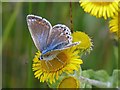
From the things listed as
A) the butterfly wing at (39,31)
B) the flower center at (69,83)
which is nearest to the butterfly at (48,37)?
the butterfly wing at (39,31)

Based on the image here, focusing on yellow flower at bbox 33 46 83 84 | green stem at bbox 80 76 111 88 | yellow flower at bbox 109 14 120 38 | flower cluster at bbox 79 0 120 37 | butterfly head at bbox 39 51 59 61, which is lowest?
green stem at bbox 80 76 111 88

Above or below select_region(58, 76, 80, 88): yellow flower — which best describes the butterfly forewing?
above

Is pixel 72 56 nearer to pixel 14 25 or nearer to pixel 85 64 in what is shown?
pixel 85 64

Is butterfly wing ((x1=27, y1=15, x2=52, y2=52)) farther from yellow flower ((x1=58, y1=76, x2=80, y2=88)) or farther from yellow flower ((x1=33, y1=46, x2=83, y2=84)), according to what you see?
yellow flower ((x1=58, y1=76, x2=80, y2=88))

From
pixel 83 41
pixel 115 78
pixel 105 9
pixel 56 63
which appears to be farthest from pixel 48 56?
pixel 115 78

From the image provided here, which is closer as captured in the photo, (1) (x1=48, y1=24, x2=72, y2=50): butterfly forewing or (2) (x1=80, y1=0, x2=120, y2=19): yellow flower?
(1) (x1=48, y1=24, x2=72, y2=50): butterfly forewing

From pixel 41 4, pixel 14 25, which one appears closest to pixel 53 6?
pixel 41 4

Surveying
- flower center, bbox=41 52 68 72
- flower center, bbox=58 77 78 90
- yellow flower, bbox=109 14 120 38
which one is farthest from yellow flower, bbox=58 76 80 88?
yellow flower, bbox=109 14 120 38

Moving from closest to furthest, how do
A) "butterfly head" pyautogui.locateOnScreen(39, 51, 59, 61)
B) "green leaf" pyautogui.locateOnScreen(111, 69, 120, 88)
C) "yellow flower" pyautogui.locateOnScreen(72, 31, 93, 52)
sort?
"butterfly head" pyautogui.locateOnScreen(39, 51, 59, 61) < "yellow flower" pyautogui.locateOnScreen(72, 31, 93, 52) < "green leaf" pyautogui.locateOnScreen(111, 69, 120, 88)

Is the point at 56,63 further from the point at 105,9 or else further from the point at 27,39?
the point at 27,39
